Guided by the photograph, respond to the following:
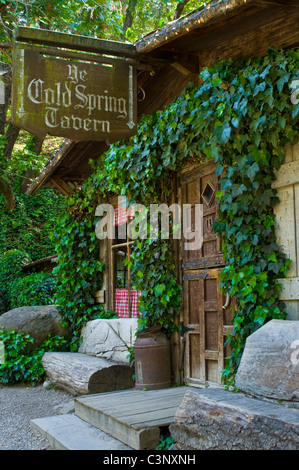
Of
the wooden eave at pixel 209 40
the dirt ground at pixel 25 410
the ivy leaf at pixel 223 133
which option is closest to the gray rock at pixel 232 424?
the dirt ground at pixel 25 410

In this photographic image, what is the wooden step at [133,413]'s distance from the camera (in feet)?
12.0

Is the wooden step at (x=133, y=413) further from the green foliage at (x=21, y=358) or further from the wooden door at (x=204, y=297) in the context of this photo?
the green foliage at (x=21, y=358)

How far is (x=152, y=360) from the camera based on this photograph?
5.26 m

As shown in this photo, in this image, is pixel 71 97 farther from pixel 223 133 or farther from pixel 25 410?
pixel 25 410

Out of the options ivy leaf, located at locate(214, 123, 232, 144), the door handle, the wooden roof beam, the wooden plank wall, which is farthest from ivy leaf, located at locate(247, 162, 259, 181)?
the door handle

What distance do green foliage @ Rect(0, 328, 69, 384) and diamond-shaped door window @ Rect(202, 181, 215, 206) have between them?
388cm

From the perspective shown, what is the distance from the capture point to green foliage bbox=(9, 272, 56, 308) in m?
10.2

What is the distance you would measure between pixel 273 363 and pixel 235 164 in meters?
1.89

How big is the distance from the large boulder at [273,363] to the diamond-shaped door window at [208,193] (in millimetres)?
1925

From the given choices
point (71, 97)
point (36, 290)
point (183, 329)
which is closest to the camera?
point (71, 97)

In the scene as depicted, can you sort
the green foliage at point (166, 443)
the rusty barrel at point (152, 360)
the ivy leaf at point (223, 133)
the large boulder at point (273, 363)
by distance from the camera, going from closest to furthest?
the large boulder at point (273, 363)
the green foliage at point (166, 443)
the ivy leaf at point (223, 133)
the rusty barrel at point (152, 360)

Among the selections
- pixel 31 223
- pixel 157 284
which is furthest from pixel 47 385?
pixel 31 223

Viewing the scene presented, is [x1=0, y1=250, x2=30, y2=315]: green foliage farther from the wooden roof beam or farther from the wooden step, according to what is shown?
the wooden roof beam
